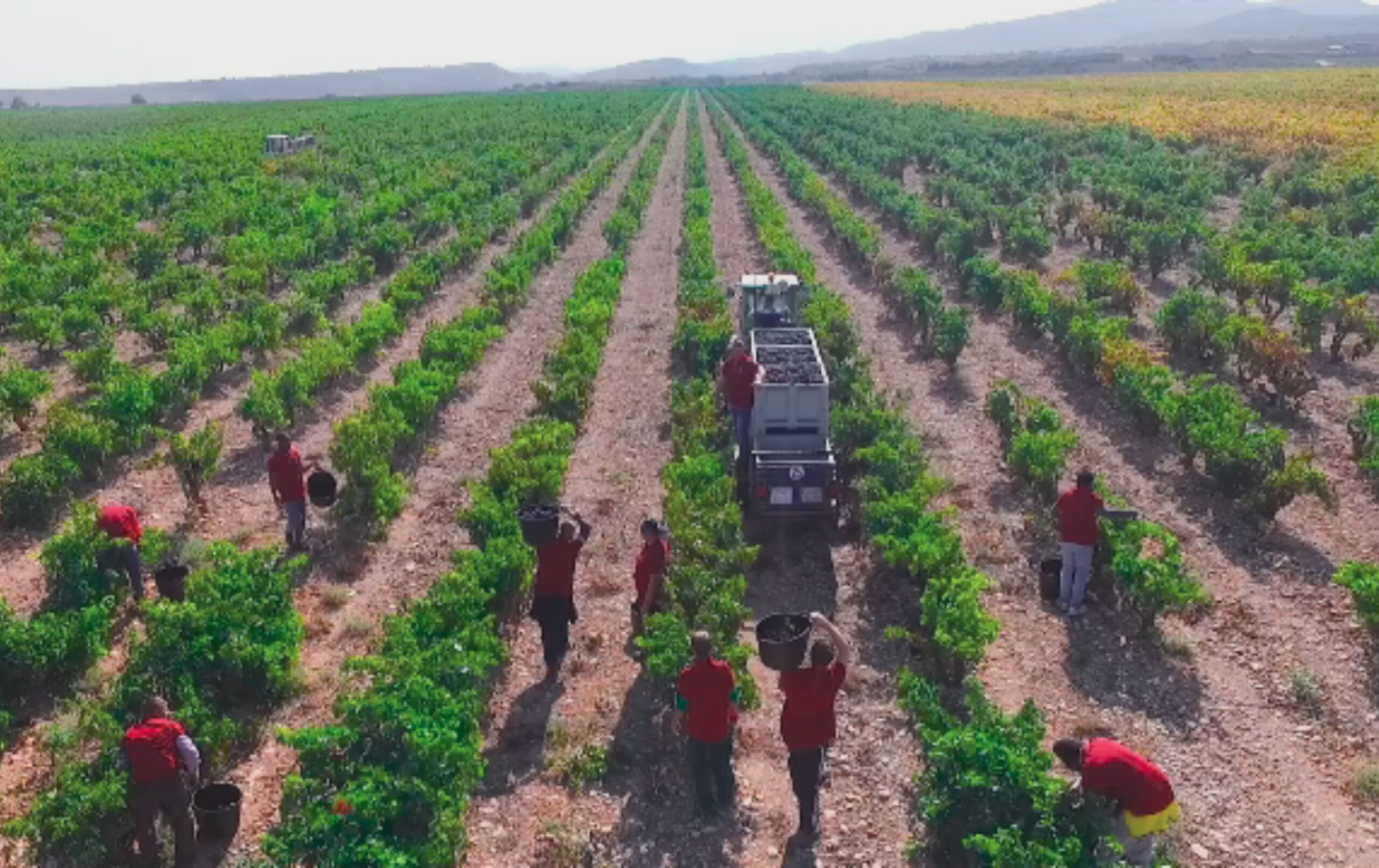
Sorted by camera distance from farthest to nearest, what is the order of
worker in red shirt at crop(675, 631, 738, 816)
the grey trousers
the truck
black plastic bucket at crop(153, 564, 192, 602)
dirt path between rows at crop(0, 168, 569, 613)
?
1. dirt path between rows at crop(0, 168, 569, 613)
2. the truck
3. black plastic bucket at crop(153, 564, 192, 602)
4. worker in red shirt at crop(675, 631, 738, 816)
5. the grey trousers

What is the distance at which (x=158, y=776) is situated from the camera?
7598mm

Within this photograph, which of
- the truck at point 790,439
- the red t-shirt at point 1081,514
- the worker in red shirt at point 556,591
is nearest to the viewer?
the worker in red shirt at point 556,591

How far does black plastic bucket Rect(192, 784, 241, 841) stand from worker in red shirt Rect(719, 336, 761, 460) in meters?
7.39

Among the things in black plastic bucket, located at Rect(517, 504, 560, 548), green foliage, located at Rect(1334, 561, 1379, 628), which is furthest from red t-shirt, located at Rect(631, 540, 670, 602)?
green foliage, located at Rect(1334, 561, 1379, 628)

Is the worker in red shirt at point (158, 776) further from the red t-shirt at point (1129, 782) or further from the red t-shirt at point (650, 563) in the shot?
the red t-shirt at point (1129, 782)

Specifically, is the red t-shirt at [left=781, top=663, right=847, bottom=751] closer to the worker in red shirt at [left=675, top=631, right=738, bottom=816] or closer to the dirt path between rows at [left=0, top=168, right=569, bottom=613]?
the worker in red shirt at [left=675, top=631, right=738, bottom=816]

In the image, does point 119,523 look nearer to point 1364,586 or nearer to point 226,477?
point 226,477

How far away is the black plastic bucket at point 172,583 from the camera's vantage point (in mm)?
11539

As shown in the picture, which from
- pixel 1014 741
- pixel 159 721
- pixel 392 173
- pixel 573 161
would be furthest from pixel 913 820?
pixel 573 161

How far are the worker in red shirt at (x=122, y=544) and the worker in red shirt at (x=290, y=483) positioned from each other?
1.55 metres

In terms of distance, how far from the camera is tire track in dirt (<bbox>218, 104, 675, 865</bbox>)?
947 cm

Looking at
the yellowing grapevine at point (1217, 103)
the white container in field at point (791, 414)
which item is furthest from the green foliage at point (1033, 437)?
the yellowing grapevine at point (1217, 103)

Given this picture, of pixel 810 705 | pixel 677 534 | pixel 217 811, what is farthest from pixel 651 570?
pixel 217 811

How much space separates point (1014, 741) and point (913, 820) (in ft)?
4.60
